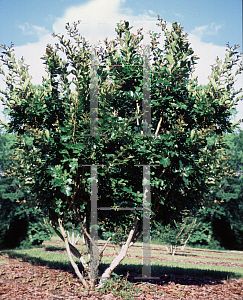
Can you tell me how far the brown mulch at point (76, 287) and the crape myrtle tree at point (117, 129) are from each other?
67cm

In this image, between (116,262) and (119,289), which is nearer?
(119,289)

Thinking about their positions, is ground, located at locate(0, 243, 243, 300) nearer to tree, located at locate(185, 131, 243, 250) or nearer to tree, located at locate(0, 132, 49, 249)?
tree, located at locate(0, 132, 49, 249)

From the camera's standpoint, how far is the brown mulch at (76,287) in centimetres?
627

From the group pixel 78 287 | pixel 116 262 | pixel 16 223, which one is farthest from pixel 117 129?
pixel 16 223

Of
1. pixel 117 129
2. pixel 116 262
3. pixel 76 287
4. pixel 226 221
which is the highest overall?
pixel 117 129

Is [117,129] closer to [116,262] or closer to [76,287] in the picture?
[116,262]

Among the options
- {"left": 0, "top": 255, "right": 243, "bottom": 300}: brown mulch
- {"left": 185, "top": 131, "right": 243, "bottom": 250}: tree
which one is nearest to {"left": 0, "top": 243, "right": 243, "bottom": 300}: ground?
{"left": 0, "top": 255, "right": 243, "bottom": 300}: brown mulch

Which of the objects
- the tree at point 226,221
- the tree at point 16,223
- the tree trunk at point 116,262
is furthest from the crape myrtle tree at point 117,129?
the tree at point 226,221

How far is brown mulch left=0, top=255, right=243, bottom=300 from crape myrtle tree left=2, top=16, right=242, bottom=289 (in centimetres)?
67

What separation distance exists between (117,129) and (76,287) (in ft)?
12.7

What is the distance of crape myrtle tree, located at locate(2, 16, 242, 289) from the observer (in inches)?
242

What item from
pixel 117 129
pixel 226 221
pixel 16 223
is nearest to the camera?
pixel 117 129

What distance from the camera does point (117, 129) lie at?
6234 mm

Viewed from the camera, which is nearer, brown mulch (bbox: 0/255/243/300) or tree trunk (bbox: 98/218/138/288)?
brown mulch (bbox: 0/255/243/300)
